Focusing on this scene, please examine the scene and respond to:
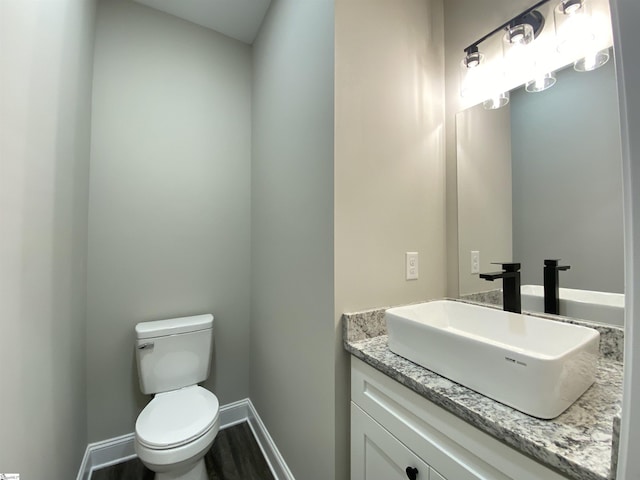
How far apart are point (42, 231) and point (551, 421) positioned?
1637 mm

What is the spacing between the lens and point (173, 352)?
163 centimetres

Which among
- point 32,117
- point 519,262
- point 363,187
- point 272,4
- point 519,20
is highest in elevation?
point 272,4

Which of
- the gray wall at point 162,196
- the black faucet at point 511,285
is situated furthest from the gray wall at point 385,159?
the gray wall at point 162,196

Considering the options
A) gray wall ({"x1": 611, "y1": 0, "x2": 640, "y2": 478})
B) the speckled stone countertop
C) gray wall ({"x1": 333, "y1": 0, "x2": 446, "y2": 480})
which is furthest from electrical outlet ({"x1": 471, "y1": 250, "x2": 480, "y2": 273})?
gray wall ({"x1": 611, "y1": 0, "x2": 640, "y2": 478})

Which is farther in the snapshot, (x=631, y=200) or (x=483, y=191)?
(x=483, y=191)

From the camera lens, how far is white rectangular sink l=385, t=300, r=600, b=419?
0.59 m

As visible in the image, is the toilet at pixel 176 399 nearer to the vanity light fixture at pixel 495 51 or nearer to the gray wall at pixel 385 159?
the gray wall at pixel 385 159

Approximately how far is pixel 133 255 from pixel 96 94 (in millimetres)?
982

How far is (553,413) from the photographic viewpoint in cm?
59

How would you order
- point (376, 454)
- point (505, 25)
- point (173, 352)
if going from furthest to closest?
point (173, 352) < point (505, 25) < point (376, 454)

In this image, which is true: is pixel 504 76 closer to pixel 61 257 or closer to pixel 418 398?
pixel 418 398

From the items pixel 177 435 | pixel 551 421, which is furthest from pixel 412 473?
pixel 177 435

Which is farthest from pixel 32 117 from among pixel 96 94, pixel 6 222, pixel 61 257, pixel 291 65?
pixel 291 65

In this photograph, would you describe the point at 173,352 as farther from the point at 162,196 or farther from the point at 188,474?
the point at 162,196
